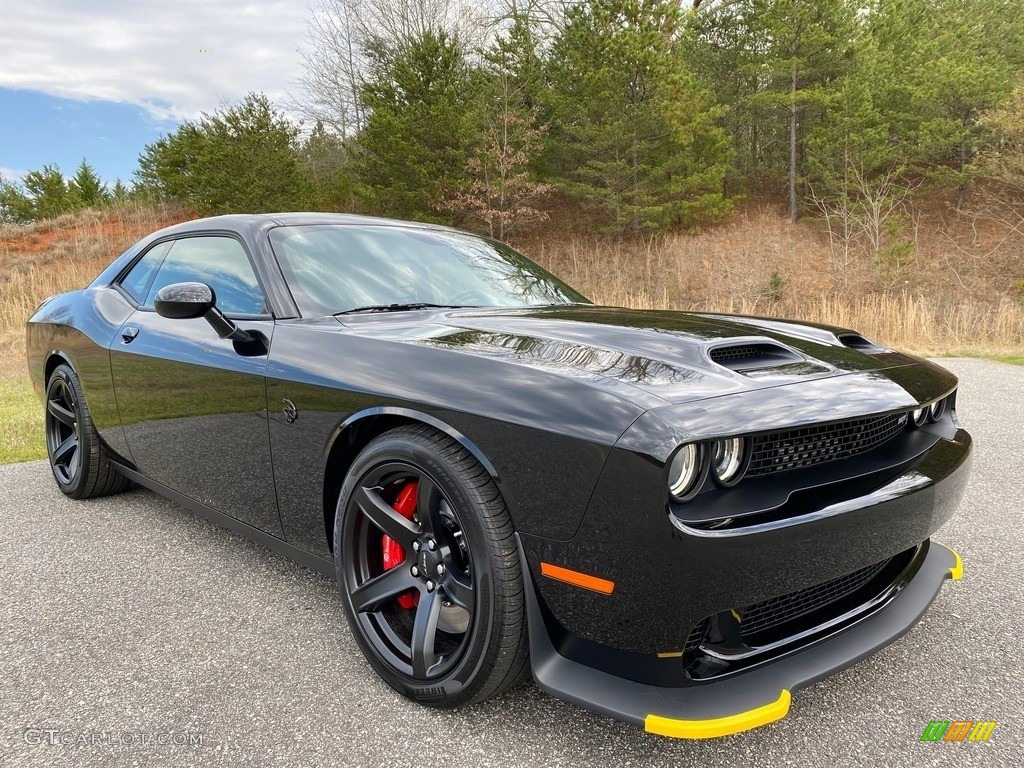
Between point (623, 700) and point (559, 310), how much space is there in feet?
4.93

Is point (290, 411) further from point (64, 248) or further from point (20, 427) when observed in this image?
point (64, 248)

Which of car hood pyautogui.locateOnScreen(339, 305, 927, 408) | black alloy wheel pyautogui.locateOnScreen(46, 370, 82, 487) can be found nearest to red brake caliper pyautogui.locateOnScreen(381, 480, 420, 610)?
car hood pyautogui.locateOnScreen(339, 305, 927, 408)

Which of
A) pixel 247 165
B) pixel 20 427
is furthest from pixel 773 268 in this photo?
pixel 20 427

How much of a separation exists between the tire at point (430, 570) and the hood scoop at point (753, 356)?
2.37ft

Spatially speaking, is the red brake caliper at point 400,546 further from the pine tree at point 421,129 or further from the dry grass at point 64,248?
the pine tree at point 421,129

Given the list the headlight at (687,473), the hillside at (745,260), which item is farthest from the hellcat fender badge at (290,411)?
the hillside at (745,260)

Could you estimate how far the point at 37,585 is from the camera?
257 centimetres

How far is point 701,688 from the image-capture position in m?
1.43

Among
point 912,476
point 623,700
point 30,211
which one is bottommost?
point 623,700

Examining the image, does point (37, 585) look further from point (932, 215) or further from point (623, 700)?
point (932, 215)

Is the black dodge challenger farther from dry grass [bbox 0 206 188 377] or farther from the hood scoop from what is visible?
dry grass [bbox 0 206 188 377]

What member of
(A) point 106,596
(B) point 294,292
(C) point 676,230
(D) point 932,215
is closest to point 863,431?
(B) point 294,292

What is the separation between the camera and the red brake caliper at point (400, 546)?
187 centimetres

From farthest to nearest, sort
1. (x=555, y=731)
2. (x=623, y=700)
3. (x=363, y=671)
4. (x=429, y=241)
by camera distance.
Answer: (x=429, y=241), (x=363, y=671), (x=555, y=731), (x=623, y=700)
